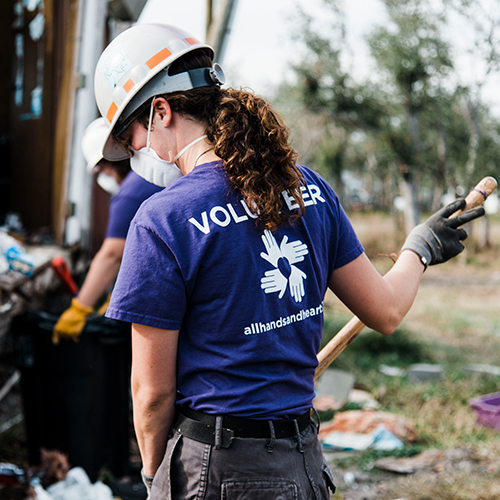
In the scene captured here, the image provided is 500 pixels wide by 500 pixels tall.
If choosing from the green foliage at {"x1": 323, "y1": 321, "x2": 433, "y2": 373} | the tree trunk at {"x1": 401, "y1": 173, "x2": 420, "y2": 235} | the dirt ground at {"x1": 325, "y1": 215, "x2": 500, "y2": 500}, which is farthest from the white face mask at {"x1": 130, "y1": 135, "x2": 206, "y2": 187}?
the tree trunk at {"x1": 401, "y1": 173, "x2": 420, "y2": 235}

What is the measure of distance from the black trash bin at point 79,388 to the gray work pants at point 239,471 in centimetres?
185

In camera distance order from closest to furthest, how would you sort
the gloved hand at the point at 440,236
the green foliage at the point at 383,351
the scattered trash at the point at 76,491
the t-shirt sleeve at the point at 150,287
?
the t-shirt sleeve at the point at 150,287, the gloved hand at the point at 440,236, the scattered trash at the point at 76,491, the green foliage at the point at 383,351

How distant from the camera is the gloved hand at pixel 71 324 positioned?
3023 mm

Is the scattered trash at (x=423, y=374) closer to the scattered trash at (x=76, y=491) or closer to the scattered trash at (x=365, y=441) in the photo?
the scattered trash at (x=365, y=441)

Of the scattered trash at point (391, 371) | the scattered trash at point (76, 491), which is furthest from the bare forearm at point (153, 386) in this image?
the scattered trash at point (391, 371)

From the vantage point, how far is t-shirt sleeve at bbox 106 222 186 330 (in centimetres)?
116

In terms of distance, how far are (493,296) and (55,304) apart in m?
8.33

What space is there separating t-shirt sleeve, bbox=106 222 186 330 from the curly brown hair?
232 millimetres

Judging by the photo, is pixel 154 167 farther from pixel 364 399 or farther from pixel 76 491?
pixel 364 399

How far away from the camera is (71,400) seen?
10.3 ft

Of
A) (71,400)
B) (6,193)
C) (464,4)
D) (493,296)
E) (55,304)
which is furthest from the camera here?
(464,4)

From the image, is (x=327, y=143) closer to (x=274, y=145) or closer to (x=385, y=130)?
(x=385, y=130)

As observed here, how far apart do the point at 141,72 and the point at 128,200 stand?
64.5 inches

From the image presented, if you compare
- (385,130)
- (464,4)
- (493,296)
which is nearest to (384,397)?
(493,296)
